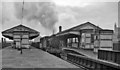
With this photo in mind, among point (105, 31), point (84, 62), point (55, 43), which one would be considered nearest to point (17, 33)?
point (55, 43)

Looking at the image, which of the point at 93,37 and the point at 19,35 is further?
the point at 19,35

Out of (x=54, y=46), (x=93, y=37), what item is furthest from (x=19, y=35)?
(x=93, y=37)

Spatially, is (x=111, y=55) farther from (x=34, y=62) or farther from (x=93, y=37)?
(x=93, y=37)

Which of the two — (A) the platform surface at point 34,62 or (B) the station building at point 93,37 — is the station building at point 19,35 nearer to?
(B) the station building at point 93,37

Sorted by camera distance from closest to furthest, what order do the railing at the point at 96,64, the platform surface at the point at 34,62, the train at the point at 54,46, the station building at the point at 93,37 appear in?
the railing at the point at 96,64
the platform surface at the point at 34,62
the station building at the point at 93,37
the train at the point at 54,46

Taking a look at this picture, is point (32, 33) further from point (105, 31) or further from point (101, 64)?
point (101, 64)

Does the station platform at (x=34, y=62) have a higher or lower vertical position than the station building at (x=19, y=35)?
lower

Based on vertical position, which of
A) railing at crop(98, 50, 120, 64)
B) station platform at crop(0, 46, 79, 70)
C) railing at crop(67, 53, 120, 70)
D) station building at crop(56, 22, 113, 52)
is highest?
station building at crop(56, 22, 113, 52)

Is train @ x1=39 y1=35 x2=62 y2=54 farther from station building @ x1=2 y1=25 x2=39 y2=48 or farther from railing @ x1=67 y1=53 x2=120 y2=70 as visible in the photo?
railing @ x1=67 y1=53 x2=120 y2=70

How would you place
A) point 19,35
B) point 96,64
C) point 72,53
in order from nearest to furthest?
1. point 96,64
2. point 72,53
3. point 19,35

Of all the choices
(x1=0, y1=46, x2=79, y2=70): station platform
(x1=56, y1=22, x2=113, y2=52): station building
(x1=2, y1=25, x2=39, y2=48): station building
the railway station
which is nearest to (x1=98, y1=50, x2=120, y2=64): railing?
the railway station

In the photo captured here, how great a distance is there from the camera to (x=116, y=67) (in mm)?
7594

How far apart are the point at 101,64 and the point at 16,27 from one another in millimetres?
30592

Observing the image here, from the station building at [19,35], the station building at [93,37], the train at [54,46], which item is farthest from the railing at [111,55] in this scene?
the station building at [19,35]
